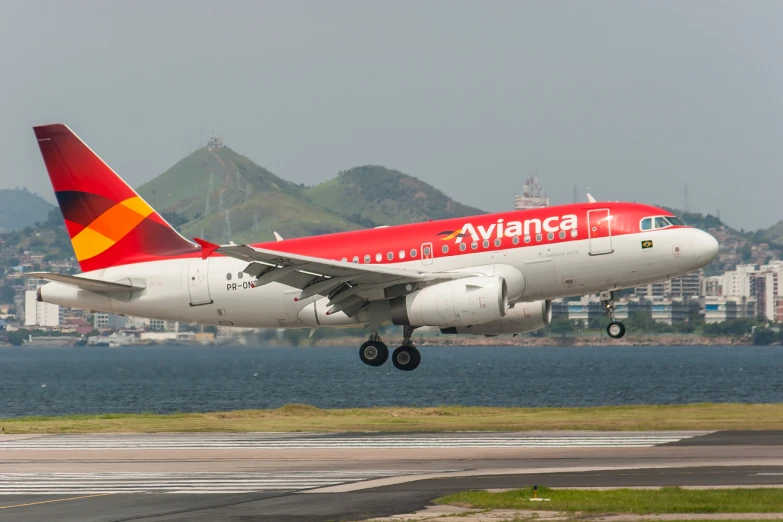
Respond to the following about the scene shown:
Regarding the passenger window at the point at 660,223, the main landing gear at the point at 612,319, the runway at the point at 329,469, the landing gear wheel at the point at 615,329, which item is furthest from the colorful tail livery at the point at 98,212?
the passenger window at the point at 660,223

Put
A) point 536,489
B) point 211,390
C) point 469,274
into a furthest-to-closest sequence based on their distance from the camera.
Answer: point 211,390 → point 469,274 → point 536,489

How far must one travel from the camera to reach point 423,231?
41.8 meters

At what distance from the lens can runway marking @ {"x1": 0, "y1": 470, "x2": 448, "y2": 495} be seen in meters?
28.4

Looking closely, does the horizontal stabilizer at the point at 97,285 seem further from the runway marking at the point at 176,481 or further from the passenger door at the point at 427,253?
the runway marking at the point at 176,481

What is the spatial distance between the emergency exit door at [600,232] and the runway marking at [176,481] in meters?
12.0

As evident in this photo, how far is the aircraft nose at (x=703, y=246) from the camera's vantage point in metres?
39.3

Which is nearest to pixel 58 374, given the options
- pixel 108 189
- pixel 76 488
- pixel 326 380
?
pixel 326 380

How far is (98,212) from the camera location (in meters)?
46.6

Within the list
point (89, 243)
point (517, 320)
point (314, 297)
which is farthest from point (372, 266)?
point (89, 243)

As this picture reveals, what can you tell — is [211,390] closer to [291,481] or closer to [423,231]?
[423,231]

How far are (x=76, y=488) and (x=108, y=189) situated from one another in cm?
1970

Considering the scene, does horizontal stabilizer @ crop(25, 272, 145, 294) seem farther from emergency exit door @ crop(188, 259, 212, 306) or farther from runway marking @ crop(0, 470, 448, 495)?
runway marking @ crop(0, 470, 448, 495)

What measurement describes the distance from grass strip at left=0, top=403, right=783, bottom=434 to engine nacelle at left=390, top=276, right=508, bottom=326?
314 inches

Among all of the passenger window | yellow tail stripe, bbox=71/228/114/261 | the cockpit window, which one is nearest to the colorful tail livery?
yellow tail stripe, bbox=71/228/114/261
